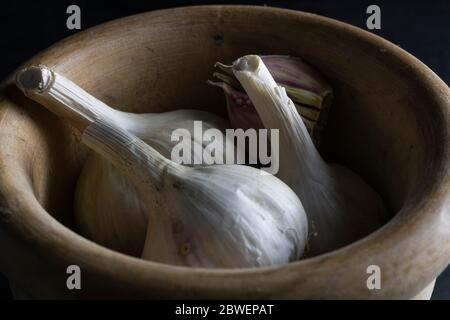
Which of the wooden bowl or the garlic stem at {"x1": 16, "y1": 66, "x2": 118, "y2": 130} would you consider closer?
the wooden bowl

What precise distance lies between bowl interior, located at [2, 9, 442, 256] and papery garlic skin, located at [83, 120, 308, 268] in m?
0.10

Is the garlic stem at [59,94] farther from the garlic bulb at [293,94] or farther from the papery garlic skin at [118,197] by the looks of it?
the garlic bulb at [293,94]

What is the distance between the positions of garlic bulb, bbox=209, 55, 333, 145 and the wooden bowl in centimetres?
2

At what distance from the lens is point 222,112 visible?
803mm

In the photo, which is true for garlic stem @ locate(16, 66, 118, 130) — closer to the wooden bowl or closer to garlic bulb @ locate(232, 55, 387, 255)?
the wooden bowl

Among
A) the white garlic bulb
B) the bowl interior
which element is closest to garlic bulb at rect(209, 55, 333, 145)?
the bowl interior

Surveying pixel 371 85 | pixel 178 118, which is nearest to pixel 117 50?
pixel 178 118

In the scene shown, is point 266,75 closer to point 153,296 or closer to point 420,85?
point 420,85

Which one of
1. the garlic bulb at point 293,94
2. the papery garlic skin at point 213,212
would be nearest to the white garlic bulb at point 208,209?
the papery garlic skin at point 213,212

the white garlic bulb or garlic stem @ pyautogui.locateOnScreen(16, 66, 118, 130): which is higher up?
garlic stem @ pyautogui.locateOnScreen(16, 66, 118, 130)

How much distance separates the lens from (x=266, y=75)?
671mm

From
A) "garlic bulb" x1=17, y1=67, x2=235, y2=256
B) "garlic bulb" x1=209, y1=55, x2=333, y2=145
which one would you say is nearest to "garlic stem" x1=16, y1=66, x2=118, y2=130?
"garlic bulb" x1=17, y1=67, x2=235, y2=256

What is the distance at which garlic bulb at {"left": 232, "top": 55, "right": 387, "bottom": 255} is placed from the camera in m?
0.65

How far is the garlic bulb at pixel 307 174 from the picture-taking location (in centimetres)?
65
